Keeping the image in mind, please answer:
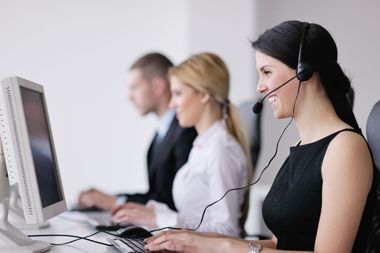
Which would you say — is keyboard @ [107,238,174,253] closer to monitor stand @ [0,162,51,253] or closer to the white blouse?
monitor stand @ [0,162,51,253]

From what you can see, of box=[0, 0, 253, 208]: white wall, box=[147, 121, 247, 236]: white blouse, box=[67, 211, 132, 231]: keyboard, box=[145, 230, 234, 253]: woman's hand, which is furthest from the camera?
box=[0, 0, 253, 208]: white wall

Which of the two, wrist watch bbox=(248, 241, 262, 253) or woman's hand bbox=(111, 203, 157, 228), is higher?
wrist watch bbox=(248, 241, 262, 253)

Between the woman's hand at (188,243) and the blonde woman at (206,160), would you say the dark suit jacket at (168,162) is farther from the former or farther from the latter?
the woman's hand at (188,243)

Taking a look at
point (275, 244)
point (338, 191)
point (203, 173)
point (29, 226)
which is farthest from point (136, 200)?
point (338, 191)

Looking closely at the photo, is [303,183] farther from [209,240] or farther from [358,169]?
[209,240]

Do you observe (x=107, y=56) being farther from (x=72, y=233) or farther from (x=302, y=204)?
(x=302, y=204)

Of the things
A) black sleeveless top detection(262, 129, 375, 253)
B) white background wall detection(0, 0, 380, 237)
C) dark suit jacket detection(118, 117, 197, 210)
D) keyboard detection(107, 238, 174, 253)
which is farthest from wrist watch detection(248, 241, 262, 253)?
white background wall detection(0, 0, 380, 237)

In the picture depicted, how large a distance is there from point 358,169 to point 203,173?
1009 mm

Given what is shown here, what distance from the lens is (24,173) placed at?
4.38ft

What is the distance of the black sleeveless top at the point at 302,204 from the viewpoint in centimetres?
138

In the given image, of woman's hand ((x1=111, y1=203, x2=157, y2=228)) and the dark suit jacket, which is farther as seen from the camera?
the dark suit jacket

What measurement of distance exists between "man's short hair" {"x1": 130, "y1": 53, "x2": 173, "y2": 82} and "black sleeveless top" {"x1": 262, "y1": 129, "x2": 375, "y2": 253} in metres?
1.83

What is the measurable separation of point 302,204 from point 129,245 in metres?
A: 0.47

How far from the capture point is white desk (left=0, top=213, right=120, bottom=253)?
1.54m
